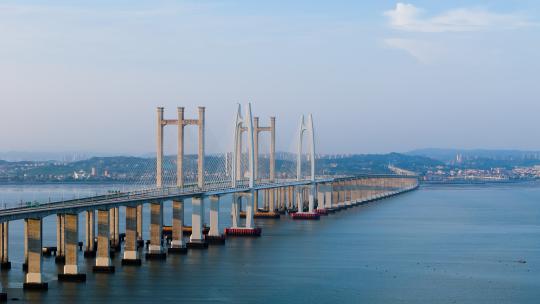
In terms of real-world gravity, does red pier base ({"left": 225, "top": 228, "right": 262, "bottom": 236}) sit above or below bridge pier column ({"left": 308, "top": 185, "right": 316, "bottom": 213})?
below

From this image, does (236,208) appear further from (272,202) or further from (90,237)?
(272,202)

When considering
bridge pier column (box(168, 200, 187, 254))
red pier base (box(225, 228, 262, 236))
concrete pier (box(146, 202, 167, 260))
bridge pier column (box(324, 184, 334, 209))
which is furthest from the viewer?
bridge pier column (box(324, 184, 334, 209))

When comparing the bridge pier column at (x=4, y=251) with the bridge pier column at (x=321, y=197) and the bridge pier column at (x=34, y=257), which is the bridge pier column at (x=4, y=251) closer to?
the bridge pier column at (x=34, y=257)

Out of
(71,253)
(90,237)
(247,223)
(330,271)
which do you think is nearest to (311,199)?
(247,223)

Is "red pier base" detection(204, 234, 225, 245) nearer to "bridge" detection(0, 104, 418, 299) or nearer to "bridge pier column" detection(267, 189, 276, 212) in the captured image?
"bridge" detection(0, 104, 418, 299)

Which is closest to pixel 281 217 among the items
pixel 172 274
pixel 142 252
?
pixel 142 252

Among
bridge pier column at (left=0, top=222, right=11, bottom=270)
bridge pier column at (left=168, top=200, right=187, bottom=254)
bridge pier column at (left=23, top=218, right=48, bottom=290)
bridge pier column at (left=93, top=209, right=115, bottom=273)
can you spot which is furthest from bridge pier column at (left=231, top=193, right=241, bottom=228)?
bridge pier column at (left=23, top=218, right=48, bottom=290)

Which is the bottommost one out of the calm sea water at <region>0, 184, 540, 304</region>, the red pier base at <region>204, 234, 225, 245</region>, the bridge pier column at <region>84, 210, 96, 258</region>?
the calm sea water at <region>0, 184, 540, 304</region>
